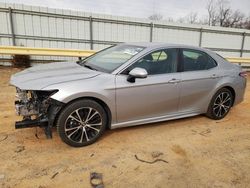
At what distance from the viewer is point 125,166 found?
2984 mm

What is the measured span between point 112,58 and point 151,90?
0.95m

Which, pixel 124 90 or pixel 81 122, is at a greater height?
pixel 124 90

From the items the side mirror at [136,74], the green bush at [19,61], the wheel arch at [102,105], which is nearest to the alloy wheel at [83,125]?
the wheel arch at [102,105]

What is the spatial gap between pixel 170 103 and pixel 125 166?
1535mm

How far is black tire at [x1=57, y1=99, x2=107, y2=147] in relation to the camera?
317cm

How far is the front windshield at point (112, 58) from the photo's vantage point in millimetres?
3734

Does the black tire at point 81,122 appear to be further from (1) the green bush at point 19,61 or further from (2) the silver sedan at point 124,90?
(1) the green bush at point 19,61

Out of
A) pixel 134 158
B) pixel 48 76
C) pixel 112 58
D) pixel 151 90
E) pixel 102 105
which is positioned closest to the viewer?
pixel 134 158

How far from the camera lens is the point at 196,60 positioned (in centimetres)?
438

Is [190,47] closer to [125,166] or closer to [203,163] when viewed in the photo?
[203,163]

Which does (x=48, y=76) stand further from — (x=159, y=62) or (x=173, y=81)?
(x=173, y=81)

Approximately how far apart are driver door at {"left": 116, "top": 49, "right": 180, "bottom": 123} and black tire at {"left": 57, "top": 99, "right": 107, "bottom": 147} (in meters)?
0.34

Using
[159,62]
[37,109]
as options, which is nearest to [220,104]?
[159,62]

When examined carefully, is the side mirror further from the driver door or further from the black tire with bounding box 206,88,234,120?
the black tire with bounding box 206,88,234,120
